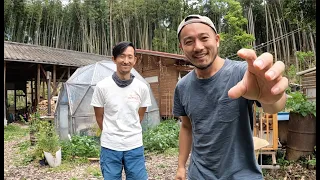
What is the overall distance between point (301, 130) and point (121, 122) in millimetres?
3265

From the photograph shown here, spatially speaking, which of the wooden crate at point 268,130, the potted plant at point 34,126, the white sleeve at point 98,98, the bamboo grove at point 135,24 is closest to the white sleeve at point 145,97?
the white sleeve at point 98,98

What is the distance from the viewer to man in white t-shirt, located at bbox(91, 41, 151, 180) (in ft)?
6.61

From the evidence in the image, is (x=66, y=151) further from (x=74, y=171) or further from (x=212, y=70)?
(x=212, y=70)

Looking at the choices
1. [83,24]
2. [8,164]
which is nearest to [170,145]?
[8,164]

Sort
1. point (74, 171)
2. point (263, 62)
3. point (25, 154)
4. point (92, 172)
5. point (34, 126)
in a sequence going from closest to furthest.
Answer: point (263, 62)
point (92, 172)
point (74, 171)
point (25, 154)
point (34, 126)

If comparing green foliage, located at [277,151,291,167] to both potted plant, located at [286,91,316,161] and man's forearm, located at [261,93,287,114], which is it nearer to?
potted plant, located at [286,91,316,161]

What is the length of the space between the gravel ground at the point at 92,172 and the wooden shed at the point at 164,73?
4.69 m

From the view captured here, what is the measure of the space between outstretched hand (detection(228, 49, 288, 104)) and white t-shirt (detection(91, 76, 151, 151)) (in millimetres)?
1316

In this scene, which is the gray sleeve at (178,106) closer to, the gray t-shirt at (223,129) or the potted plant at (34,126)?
the gray t-shirt at (223,129)

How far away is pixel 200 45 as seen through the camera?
1133mm

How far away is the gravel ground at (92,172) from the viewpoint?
3.87 m

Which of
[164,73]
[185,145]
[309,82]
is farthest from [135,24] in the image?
[185,145]

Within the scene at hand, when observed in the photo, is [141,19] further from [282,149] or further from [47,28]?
[282,149]

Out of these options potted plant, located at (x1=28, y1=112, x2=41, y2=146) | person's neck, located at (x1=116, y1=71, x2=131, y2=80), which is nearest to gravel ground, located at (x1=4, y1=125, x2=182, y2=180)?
potted plant, located at (x1=28, y1=112, x2=41, y2=146)
